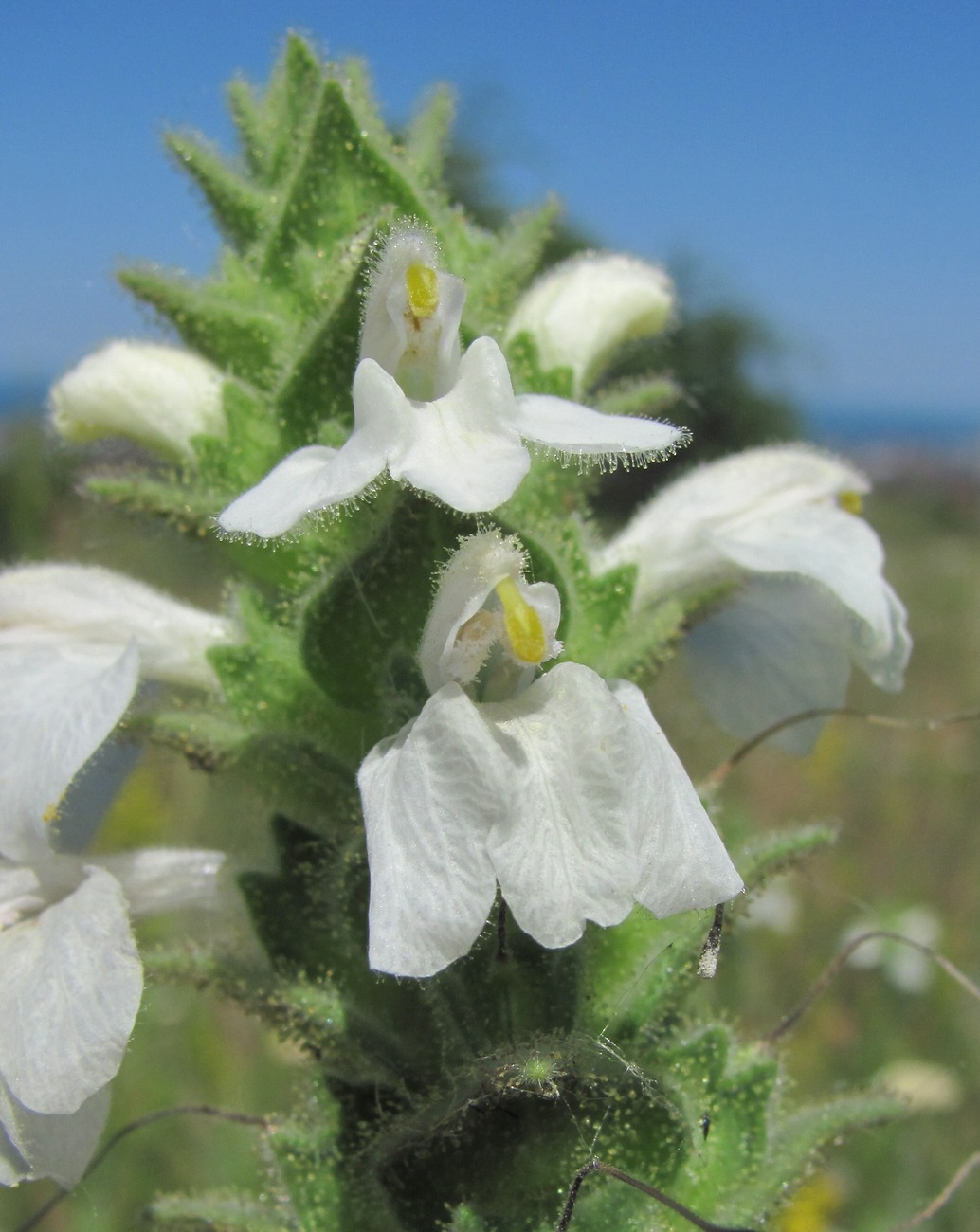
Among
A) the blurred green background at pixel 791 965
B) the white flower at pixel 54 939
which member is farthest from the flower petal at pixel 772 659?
the white flower at pixel 54 939

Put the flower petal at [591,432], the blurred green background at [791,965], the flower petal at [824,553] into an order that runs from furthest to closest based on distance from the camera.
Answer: the blurred green background at [791,965] < the flower petal at [824,553] < the flower petal at [591,432]

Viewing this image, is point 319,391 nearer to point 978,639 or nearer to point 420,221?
point 420,221

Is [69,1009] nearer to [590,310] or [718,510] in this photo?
[718,510]

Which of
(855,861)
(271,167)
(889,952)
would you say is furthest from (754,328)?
(271,167)

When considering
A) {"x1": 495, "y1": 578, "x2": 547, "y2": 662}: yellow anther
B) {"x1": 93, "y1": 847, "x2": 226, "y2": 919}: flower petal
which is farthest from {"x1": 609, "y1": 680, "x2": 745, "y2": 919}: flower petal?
{"x1": 93, "y1": 847, "x2": 226, "y2": 919}: flower petal

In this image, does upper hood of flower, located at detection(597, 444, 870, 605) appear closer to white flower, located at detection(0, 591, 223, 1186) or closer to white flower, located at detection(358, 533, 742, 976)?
white flower, located at detection(358, 533, 742, 976)

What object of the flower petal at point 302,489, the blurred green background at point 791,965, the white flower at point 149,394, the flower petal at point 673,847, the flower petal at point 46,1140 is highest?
the white flower at point 149,394

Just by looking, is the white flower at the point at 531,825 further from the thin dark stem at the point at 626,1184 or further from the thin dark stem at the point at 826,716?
the thin dark stem at the point at 826,716
